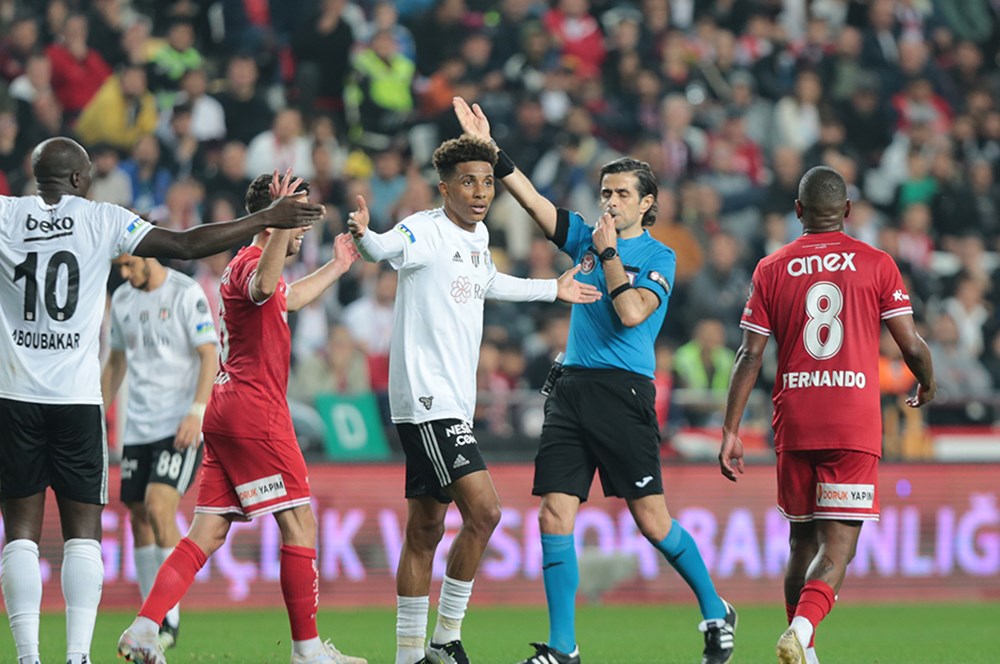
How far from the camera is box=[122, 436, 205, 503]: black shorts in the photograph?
35.5 feet

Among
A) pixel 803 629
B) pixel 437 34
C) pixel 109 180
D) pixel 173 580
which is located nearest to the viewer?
pixel 803 629

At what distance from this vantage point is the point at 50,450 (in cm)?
788

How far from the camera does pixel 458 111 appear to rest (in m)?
9.11

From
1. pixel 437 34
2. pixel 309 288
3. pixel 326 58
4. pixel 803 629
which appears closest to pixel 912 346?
pixel 803 629

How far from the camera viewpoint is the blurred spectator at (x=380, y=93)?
19.4 metres

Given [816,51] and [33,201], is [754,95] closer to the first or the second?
[816,51]

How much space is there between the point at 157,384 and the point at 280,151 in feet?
25.3

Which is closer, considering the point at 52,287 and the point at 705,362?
the point at 52,287

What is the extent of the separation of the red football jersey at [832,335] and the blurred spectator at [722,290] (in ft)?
30.5

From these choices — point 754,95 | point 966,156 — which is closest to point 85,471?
point 754,95

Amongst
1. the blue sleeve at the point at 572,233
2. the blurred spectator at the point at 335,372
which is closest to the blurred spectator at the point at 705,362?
the blurred spectator at the point at 335,372

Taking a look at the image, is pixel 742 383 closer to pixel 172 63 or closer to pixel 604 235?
pixel 604 235

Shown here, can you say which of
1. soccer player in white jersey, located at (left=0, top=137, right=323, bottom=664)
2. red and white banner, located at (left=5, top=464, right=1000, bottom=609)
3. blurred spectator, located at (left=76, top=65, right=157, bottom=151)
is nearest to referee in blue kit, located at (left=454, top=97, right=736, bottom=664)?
soccer player in white jersey, located at (left=0, top=137, right=323, bottom=664)

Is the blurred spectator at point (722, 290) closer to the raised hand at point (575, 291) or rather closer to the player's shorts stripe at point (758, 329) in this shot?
the raised hand at point (575, 291)
